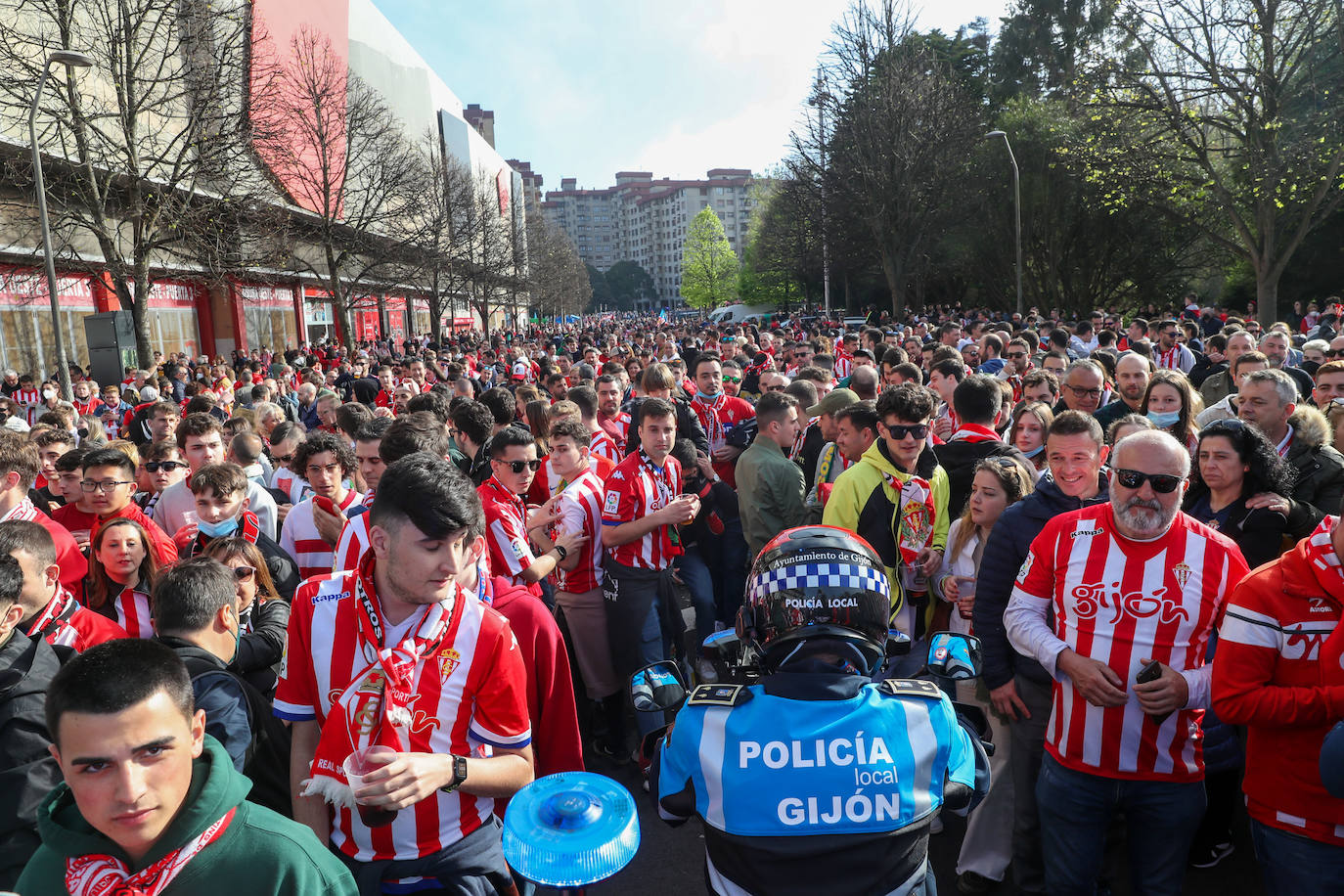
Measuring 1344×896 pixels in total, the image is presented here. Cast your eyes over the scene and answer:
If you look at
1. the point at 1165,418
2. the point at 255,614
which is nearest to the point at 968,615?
the point at 1165,418

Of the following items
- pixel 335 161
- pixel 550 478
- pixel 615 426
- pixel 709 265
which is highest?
pixel 709 265

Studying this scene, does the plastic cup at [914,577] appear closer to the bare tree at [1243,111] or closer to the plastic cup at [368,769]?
the plastic cup at [368,769]

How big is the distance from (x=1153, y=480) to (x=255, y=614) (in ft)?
12.1

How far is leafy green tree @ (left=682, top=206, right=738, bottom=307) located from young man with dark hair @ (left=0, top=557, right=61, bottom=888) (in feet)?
335

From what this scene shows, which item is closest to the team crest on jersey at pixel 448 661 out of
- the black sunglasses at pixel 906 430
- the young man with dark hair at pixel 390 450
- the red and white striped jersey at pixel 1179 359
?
the young man with dark hair at pixel 390 450

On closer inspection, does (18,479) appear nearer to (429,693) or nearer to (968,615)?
(429,693)

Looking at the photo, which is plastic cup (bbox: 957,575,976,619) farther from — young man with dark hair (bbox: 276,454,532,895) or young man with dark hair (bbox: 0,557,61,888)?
young man with dark hair (bbox: 0,557,61,888)

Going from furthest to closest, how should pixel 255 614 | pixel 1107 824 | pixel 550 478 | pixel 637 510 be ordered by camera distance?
pixel 550 478 → pixel 637 510 → pixel 255 614 → pixel 1107 824

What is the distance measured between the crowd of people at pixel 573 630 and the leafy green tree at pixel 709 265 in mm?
99284

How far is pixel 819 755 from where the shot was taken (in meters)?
1.84

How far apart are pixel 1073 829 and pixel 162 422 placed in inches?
306

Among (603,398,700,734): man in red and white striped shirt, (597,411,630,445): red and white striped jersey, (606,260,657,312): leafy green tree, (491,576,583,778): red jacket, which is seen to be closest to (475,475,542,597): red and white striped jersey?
(603,398,700,734): man in red and white striped shirt

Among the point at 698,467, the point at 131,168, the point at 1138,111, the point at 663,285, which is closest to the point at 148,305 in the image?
the point at 131,168

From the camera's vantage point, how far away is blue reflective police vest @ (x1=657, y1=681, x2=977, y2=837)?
5.99 ft
